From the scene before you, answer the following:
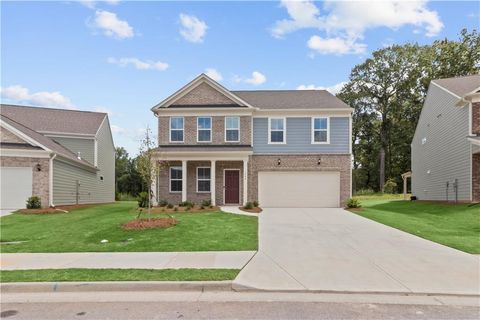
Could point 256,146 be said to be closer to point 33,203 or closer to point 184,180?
point 184,180

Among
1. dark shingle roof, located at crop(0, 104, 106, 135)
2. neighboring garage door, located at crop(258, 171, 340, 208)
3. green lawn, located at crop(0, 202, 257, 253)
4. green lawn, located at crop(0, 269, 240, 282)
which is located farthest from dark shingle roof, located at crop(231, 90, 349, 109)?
green lawn, located at crop(0, 269, 240, 282)

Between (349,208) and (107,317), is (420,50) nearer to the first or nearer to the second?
(349,208)

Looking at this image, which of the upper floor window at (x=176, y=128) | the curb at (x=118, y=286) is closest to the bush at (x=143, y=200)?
the upper floor window at (x=176, y=128)

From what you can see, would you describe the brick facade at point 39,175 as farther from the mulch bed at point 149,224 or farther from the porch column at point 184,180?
the mulch bed at point 149,224

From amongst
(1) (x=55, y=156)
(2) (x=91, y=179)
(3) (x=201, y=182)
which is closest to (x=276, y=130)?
(3) (x=201, y=182)

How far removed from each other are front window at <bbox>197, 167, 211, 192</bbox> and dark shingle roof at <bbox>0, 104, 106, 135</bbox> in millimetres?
10879

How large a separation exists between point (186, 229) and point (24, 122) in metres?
20.5

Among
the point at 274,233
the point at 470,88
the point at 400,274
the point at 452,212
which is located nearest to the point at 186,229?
the point at 274,233

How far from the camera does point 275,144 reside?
75.0 ft

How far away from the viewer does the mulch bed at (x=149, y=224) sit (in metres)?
13.2

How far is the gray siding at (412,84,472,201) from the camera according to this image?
21188mm

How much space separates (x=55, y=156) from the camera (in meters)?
21.2

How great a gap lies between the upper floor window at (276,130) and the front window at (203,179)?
4.07 meters

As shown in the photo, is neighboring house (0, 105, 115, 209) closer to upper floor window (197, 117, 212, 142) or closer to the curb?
upper floor window (197, 117, 212, 142)
